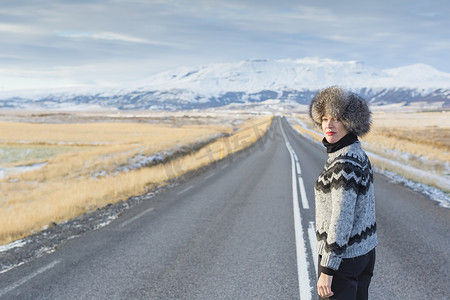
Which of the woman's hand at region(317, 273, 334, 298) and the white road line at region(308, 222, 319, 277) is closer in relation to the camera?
the woman's hand at region(317, 273, 334, 298)

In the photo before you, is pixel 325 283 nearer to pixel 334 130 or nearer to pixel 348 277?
pixel 348 277

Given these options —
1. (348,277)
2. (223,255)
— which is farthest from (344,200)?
(223,255)

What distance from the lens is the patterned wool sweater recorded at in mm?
2279

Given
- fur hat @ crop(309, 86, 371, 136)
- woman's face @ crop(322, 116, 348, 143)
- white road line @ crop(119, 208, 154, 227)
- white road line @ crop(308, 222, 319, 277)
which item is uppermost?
fur hat @ crop(309, 86, 371, 136)

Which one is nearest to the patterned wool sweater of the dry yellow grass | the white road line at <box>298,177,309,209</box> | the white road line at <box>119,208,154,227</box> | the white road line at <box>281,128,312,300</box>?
the white road line at <box>281,128,312,300</box>

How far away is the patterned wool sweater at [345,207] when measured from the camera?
2279 mm

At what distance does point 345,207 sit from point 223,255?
3931 mm

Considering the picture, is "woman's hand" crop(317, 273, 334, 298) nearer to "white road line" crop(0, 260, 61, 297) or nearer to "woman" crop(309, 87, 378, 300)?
"woman" crop(309, 87, 378, 300)

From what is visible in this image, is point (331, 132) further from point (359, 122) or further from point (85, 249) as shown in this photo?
point (85, 249)

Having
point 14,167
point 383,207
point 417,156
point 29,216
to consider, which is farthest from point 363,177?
point 14,167

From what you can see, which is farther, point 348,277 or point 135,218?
point 135,218

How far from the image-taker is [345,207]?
2.27m

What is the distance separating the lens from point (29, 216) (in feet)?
29.6

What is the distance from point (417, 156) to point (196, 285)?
65.8 ft
